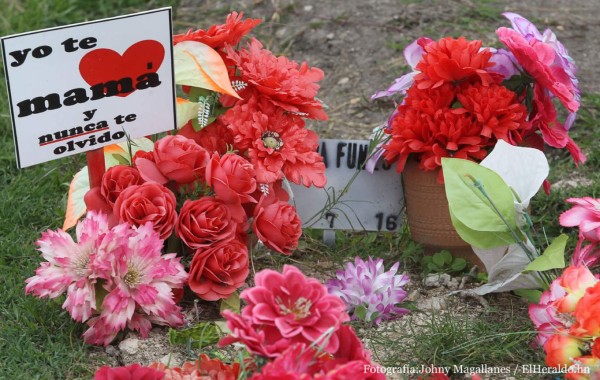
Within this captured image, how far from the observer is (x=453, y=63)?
1944 mm

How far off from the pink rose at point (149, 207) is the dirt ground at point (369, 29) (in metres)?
1.18

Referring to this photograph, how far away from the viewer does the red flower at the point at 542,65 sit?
1906 millimetres

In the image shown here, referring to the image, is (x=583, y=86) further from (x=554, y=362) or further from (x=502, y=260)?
(x=554, y=362)

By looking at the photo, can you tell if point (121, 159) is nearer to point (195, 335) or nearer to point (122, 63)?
point (122, 63)

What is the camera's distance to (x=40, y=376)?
167 centimetres

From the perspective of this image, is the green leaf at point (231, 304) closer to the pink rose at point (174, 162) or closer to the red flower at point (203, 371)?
the pink rose at point (174, 162)

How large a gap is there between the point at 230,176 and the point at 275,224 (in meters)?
0.14

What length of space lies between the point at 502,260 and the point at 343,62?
1.50 metres

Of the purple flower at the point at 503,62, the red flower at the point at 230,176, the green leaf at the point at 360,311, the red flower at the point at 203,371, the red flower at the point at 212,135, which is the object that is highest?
the purple flower at the point at 503,62

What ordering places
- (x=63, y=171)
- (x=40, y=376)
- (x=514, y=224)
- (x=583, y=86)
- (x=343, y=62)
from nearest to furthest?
(x=40, y=376)
(x=514, y=224)
(x=63, y=171)
(x=583, y=86)
(x=343, y=62)

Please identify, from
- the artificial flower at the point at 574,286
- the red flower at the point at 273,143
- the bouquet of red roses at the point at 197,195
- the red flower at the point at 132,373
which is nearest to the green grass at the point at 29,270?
the bouquet of red roses at the point at 197,195

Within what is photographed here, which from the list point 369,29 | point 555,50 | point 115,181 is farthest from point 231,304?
point 369,29

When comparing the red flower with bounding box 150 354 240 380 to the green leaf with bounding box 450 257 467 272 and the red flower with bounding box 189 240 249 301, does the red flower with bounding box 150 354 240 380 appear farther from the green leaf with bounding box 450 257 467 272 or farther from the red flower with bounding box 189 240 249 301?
the green leaf with bounding box 450 257 467 272

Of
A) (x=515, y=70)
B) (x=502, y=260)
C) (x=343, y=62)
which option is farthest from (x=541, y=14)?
(x=502, y=260)
